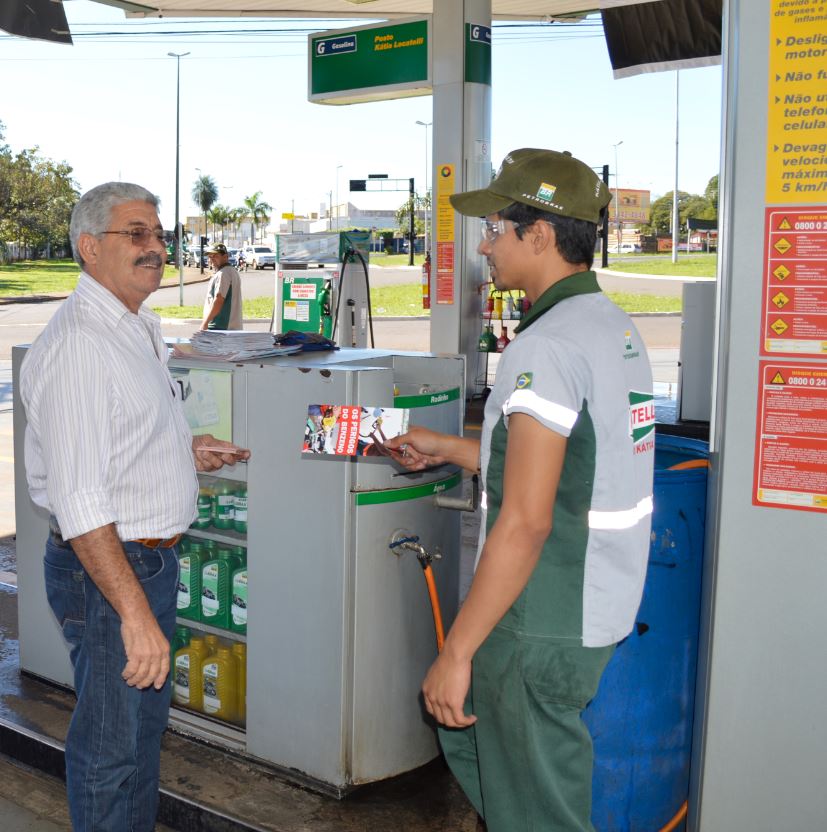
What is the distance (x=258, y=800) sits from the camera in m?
3.49

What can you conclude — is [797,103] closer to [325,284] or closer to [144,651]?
[144,651]

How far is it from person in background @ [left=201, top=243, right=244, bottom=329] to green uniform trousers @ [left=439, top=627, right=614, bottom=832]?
9.89 meters

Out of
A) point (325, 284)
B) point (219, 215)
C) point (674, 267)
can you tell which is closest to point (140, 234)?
point (325, 284)

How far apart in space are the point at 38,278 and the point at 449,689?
57.6m

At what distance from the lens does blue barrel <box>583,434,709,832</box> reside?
2.94 m

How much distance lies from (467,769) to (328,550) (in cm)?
113

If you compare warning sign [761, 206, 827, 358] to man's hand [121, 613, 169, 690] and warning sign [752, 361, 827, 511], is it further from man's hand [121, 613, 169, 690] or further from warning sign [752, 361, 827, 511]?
man's hand [121, 613, 169, 690]

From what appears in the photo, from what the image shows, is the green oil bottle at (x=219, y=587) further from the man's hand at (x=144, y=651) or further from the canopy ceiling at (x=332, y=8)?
the canopy ceiling at (x=332, y=8)

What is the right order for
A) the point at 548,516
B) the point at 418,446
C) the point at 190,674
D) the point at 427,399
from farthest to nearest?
the point at 190,674 → the point at 427,399 → the point at 418,446 → the point at 548,516

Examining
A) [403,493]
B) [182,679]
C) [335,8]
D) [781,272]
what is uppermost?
[335,8]

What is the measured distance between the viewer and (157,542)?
8.83ft

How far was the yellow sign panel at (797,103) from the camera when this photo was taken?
101 inches

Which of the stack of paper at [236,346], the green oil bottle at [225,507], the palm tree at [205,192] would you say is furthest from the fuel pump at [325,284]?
the palm tree at [205,192]

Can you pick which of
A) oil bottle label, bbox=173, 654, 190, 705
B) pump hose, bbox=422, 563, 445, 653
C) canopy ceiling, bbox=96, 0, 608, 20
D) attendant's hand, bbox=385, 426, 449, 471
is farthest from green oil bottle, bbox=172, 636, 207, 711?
canopy ceiling, bbox=96, 0, 608, 20
